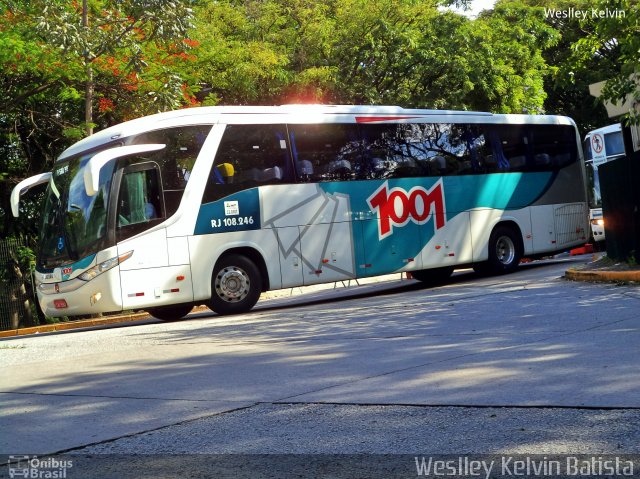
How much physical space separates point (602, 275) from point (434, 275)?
23.4ft

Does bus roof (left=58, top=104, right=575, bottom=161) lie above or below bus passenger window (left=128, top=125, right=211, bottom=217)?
above

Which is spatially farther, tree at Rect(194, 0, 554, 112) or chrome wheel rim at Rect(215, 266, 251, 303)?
tree at Rect(194, 0, 554, 112)

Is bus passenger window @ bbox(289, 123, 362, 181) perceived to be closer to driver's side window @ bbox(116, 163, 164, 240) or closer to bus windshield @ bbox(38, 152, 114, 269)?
driver's side window @ bbox(116, 163, 164, 240)

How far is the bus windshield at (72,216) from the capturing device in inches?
565

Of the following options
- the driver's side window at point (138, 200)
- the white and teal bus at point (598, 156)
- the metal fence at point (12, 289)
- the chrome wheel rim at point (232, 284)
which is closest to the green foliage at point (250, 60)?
the metal fence at point (12, 289)

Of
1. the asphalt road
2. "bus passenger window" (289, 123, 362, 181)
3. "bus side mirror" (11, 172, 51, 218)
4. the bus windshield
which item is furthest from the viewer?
"bus passenger window" (289, 123, 362, 181)

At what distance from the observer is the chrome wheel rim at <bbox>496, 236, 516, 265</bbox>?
19.9 meters

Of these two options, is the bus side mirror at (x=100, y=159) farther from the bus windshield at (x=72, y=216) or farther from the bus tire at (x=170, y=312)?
the bus tire at (x=170, y=312)

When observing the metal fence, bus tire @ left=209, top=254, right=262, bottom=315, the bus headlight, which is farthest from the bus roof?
the metal fence

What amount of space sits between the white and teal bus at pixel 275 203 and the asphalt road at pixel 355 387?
322 cm

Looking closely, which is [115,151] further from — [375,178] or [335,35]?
[335,35]

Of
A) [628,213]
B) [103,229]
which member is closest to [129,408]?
[103,229]

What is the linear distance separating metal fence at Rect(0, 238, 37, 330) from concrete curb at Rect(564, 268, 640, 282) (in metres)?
15.2

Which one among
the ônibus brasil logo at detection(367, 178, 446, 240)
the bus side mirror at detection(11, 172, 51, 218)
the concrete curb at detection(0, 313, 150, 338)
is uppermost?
the bus side mirror at detection(11, 172, 51, 218)
